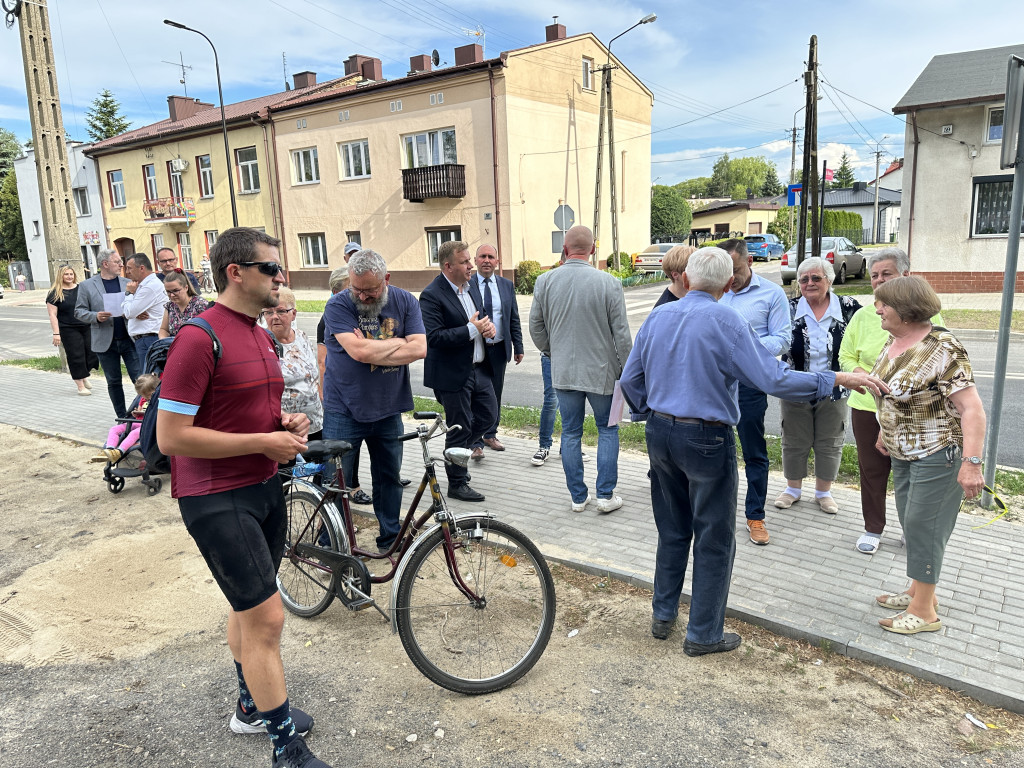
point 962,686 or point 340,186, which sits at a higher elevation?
point 340,186

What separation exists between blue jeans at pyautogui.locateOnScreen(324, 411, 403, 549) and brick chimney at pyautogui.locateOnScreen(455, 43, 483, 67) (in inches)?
1055

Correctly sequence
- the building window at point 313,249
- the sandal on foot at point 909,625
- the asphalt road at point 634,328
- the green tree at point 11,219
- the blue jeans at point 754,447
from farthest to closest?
the green tree at point 11,219, the building window at point 313,249, the asphalt road at point 634,328, the blue jeans at point 754,447, the sandal on foot at point 909,625

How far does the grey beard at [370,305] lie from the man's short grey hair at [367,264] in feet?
0.50

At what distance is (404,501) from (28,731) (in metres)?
2.86

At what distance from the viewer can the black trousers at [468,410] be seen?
18.6 feet

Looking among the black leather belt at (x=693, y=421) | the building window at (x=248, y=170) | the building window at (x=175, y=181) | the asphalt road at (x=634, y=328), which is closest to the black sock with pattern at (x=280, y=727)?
the black leather belt at (x=693, y=421)

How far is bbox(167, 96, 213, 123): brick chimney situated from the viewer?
41.2m

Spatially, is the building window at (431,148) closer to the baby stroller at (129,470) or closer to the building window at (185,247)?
the building window at (185,247)

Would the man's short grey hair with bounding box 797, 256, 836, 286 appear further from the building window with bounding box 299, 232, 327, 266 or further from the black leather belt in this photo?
the building window with bounding box 299, 232, 327, 266

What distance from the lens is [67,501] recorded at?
6.03 m

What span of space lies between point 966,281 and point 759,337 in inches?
750

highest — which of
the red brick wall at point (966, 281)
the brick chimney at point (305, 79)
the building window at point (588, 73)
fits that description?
the brick chimney at point (305, 79)

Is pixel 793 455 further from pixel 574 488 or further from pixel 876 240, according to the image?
pixel 876 240

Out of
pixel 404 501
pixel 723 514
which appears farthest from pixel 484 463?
pixel 723 514
